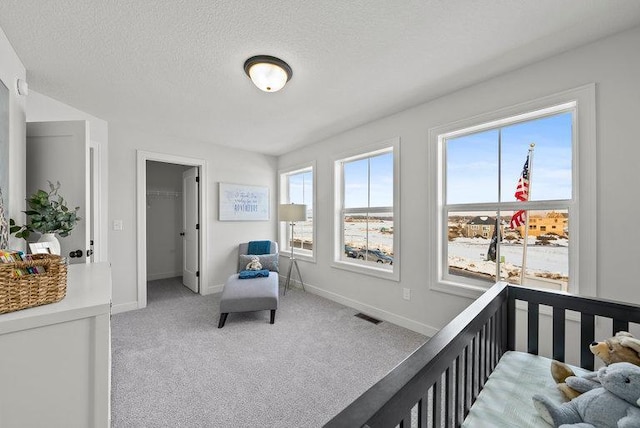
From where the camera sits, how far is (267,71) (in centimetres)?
192

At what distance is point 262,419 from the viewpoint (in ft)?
5.13

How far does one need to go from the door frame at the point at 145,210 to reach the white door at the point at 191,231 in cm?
14

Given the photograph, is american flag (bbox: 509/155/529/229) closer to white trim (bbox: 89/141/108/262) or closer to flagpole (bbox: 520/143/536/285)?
flagpole (bbox: 520/143/536/285)

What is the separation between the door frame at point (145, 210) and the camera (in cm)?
339

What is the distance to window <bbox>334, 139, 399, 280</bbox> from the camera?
3010 mm

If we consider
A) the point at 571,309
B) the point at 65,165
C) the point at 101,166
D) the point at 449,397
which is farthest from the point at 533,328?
the point at 101,166

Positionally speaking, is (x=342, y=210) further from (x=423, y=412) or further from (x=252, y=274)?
(x=423, y=412)

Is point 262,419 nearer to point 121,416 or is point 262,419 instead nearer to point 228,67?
point 121,416

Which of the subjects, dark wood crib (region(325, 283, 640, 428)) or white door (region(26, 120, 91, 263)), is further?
white door (region(26, 120, 91, 263))

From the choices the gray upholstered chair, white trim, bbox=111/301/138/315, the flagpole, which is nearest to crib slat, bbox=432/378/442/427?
the flagpole

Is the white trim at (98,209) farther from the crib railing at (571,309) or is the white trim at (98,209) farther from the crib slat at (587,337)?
the crib slat at (587,337)

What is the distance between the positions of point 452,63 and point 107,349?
2630mm

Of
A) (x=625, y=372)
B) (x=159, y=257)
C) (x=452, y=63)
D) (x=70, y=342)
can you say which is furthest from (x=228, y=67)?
(x=159, y=257)

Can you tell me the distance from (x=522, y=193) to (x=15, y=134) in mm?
3726
